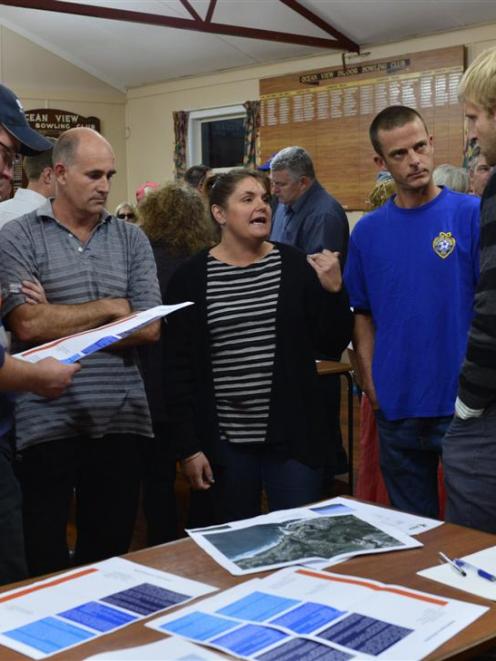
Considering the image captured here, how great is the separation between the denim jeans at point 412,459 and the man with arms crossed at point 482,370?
61 centimetres

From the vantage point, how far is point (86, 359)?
2.51 meters

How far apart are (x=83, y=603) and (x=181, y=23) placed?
7.85m

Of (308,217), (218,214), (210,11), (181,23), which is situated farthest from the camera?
(181,23)

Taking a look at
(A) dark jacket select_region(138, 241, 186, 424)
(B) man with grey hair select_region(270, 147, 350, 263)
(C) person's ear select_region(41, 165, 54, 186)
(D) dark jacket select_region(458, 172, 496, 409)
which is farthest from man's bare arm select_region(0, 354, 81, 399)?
(B) man with grey hair select_region(270, 147, 350, 263)

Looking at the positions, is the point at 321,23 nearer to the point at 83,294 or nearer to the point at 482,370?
the point at 83,294

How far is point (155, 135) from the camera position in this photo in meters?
11.0

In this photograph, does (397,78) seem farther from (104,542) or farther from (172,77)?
(104,542)

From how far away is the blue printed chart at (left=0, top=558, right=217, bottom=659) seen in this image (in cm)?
136

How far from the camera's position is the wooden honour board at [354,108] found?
802cm

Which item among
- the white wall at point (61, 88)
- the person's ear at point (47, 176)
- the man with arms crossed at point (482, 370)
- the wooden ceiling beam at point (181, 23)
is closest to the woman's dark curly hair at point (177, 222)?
the person's ear at point (47, 176)

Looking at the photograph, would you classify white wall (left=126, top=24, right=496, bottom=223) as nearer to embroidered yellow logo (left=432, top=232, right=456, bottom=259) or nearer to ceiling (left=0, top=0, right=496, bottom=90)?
ceiling (left=0, top=0, right=496, bottom=90)

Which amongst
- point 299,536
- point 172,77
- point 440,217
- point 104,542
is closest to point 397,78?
point 172,77

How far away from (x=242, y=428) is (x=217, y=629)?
124cm

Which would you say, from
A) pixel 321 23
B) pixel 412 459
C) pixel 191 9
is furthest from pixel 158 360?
pixel 191 9
